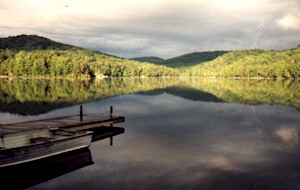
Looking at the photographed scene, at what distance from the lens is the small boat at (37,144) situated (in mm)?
22609

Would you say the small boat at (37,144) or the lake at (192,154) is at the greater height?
the small boat at (37,144)

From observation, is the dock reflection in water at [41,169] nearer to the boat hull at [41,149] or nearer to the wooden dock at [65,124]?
the boat hull at [41,149]

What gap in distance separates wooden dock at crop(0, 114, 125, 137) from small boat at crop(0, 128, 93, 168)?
1.52 meters

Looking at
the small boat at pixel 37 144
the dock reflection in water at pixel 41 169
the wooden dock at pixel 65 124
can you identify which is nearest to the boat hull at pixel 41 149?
the small boat at pixel 37 144

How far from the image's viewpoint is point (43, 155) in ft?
81.9

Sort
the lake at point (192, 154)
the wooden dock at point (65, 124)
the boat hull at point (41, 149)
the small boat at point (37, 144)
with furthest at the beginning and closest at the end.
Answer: the wooden dock at point (65, 124) → the small boat at point (37, 144) → the boat hull at point (41, 149) → the lake at point (192, 154)

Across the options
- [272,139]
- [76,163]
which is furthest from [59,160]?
[272,139]

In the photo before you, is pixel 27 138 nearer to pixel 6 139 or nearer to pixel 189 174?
pixel 6 139

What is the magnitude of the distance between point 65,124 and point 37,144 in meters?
11.1

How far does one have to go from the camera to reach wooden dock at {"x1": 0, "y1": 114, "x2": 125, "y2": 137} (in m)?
31.6

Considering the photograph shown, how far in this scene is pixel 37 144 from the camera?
2414 centimetres

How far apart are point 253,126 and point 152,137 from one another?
16.9m

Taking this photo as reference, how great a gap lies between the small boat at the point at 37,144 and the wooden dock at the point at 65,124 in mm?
1522

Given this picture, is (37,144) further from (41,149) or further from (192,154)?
(192,154)
